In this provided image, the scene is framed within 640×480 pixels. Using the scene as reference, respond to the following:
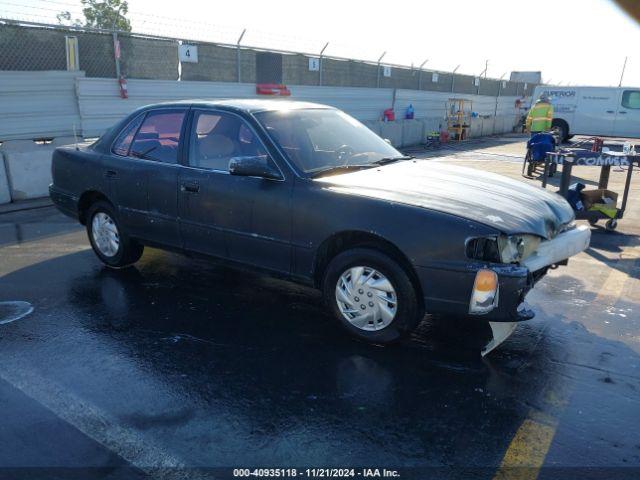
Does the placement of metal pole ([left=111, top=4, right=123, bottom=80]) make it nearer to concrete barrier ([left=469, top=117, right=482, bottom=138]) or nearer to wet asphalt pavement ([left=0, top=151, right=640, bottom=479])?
wet asphalt pavement ([left=0, top=151, right=640, bottom=479])

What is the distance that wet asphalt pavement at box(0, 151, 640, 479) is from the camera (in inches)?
104

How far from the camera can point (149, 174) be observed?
15.9ft

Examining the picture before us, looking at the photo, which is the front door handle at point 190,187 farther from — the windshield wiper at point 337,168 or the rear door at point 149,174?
the windshield wiper at point 337,168

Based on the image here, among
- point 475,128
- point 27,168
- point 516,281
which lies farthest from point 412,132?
point 516,281

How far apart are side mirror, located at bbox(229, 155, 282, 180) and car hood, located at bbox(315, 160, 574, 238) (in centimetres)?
35

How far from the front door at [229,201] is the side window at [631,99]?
1978cm

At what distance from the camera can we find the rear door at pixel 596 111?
2009 centimetres

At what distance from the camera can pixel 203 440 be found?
2.77 m

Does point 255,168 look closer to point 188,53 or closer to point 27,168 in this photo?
point 27,168

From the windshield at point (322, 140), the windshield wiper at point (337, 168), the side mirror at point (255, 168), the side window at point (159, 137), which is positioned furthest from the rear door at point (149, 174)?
the windshield wiper at point (337, 168)

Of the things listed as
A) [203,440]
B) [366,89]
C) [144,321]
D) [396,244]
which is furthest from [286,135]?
[366,89]

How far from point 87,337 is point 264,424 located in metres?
1.78

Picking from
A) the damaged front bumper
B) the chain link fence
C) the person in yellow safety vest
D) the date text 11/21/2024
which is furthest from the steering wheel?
the person in yellow safety vest

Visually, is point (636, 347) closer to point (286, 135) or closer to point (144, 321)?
point (286, 135)
